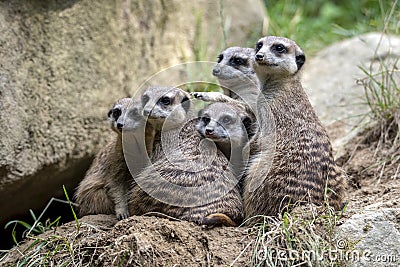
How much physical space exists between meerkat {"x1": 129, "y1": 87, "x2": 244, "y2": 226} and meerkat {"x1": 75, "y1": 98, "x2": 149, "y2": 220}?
11 centimetres

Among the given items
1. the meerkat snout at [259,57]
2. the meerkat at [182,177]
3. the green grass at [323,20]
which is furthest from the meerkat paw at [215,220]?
the green grass at [323,20]

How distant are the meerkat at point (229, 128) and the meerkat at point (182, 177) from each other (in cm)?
7

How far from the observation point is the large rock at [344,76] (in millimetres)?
4730

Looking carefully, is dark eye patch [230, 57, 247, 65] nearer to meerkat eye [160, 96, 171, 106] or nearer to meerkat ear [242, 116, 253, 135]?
meerkat ear [242, 116, 253, 135]

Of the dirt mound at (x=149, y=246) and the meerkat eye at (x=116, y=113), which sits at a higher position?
the meerkat eye at (x=116, y=113)

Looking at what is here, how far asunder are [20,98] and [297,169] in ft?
5.59

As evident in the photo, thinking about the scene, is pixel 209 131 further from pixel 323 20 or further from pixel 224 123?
pixel 323 20

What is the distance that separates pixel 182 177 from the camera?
3244 mm

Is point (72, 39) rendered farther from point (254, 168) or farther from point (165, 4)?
point (254, 168)

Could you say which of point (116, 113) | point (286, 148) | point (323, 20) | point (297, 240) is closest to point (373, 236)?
A: point (297, 240)

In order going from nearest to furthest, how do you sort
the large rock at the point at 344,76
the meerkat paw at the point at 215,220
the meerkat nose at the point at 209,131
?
1. the meerkat paw at the point at 215,220
2. the meerkat nose at the point at 209,131
3. the large rock at the point at 344,76

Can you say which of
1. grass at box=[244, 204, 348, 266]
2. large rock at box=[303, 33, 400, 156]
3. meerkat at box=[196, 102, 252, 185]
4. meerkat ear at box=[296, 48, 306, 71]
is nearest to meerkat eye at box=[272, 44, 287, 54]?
meerkat ear at box=[296, 48, 306, 71]

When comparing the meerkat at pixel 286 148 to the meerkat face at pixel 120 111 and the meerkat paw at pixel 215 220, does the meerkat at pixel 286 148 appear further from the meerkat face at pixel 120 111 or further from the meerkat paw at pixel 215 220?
the meerkat face at pixel 120 111

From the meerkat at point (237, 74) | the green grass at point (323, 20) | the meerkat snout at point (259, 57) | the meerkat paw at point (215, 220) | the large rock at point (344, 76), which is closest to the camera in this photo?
the meerkat paw at point (215, 220)
